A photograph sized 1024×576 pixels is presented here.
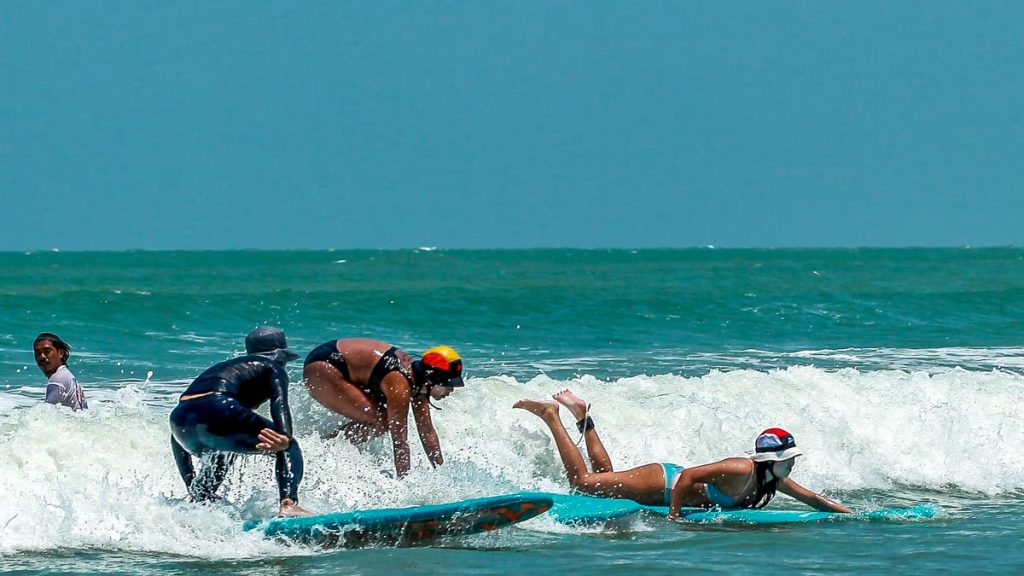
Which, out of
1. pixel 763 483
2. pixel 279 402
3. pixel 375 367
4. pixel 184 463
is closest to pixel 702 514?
pixel 763 483

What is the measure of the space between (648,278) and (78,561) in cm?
3682

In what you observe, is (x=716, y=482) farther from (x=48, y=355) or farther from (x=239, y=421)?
(x=48, y=355)

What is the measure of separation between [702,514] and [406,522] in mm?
2147

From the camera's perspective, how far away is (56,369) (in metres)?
9.09

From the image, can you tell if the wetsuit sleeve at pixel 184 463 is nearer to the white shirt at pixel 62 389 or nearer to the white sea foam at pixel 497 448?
the white sea foam at pixel 497 448

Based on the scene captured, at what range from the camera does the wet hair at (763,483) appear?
886cm

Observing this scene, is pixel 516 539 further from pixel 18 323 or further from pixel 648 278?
pixel 648 278

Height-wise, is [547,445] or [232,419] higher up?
[232,419]

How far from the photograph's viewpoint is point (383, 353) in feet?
29.3

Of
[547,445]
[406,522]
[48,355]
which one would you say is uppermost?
[48,355]

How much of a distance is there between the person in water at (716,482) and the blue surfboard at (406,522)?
1.34m

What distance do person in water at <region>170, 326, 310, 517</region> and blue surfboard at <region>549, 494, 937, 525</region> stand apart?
175 centimetres

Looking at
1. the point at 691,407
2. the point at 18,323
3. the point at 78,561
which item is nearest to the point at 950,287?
the point at 18,323

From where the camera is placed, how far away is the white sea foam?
25.6ft
